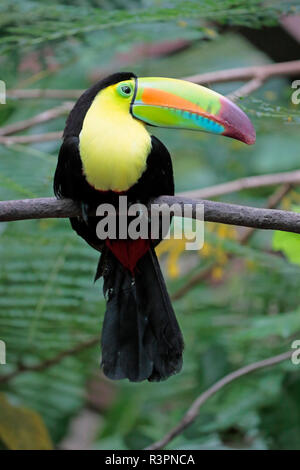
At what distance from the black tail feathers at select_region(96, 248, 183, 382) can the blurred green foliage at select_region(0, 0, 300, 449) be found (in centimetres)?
44

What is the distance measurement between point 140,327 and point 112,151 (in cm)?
56

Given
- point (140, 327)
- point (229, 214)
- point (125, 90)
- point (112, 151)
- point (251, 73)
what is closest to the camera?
point (229, 214)

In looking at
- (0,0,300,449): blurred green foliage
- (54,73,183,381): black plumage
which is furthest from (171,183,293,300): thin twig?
(54,73,183,381): black plumage

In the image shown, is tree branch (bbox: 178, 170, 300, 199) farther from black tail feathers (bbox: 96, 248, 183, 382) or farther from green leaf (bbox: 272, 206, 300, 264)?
green leaf (bbox: 272, 206, 300, 264)

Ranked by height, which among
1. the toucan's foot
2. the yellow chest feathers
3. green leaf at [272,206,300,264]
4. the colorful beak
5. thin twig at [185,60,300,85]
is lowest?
green leaf at [272,206,300,264]

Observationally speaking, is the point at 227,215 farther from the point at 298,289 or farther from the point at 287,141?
the point at 287,141

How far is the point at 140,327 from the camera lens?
224 centimetres

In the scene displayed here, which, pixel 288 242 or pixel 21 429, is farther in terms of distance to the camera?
pixel 21 429

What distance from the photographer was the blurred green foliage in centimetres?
283

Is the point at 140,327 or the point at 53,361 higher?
the point at 53,361

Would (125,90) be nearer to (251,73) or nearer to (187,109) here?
(187,109)

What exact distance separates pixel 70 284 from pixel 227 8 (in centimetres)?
120

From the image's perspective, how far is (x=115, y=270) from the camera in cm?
227

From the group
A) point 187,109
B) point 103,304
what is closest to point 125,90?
point 187,109
